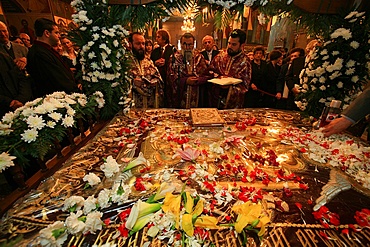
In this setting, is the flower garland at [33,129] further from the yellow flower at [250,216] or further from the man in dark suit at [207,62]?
the man in dark suit at [207,62]

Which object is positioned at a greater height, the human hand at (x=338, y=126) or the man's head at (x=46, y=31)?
the man's head at (x=46, y=31)

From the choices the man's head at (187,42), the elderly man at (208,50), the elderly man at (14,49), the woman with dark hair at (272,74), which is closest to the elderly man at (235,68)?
the elderly man at (208,50)

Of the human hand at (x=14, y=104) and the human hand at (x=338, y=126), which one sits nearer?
the human hand at (x=338, y=126)

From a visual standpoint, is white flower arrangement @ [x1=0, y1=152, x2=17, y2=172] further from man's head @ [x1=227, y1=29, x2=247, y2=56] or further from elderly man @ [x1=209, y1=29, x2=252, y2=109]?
man's head @ [x1=227, y1=29, x2=247, y2=56]

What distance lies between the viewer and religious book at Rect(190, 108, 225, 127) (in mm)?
2416

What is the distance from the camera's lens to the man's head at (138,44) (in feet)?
12.1

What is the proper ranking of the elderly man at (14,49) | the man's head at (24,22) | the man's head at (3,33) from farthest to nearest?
1. the man's head at (24,22)
2. the elderly man at (14,49)
3. the man's head at (3,33)

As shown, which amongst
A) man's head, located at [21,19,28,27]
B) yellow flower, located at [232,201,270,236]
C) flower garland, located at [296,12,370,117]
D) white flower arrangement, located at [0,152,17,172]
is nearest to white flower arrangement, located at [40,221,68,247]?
white flower arrangement, located at [0,152,17,172]

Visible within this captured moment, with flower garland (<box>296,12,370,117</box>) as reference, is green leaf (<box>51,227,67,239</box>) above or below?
below

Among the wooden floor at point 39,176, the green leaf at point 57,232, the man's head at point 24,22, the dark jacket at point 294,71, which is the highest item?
the man's head at point 24,22

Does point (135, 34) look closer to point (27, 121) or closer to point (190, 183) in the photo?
point (27, 121)

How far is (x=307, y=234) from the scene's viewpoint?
111 cm

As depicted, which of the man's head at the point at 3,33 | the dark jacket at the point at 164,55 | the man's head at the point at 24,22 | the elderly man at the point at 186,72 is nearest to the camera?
the man's head at the point at 3,33

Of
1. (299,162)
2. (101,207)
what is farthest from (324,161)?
(101,207)
